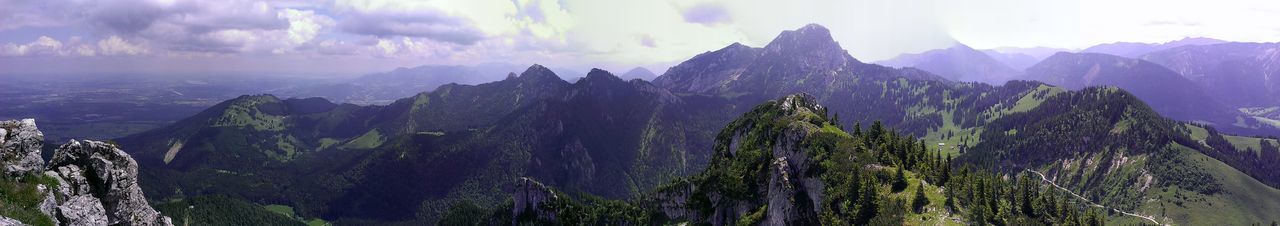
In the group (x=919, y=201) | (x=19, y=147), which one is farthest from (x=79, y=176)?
(x=919, y=201)

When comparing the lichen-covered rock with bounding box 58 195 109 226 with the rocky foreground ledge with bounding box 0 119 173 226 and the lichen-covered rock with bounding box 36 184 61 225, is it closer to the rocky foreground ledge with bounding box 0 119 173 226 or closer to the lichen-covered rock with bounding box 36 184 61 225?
the rocky foreground ledge with bounding box 0 119 173 226

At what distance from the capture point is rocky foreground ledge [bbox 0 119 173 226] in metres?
37.3

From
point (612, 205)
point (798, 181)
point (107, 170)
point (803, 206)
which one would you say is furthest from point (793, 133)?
point (107, 170)

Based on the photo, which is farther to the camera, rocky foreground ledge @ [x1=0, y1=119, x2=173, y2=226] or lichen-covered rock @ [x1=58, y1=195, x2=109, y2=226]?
rocky foreground ledge @ [x1=0, y1=119, x2=173, y2=226]

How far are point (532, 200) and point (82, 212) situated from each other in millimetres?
149870

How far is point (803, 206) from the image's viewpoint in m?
95.8

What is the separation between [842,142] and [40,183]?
10466cm

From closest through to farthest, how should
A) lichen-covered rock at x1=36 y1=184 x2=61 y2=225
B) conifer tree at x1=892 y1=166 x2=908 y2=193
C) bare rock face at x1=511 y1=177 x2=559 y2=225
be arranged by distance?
lichen-covered rock at x1=36 y1=184 x2=61 y2=225 < conifer tree at x1=892 y1=166 x2=908 y2=193 < bare rock face at x1=511 y1=177 x2=559 y2=225

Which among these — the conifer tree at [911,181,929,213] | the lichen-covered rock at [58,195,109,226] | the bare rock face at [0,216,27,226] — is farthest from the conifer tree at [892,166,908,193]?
the bare rock face at [0,216,27,226]

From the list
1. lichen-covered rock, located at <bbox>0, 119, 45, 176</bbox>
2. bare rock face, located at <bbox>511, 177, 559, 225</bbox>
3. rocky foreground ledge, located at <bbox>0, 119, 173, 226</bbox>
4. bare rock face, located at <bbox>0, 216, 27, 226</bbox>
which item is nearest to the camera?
bare rock face, located at <bbox>0, 216, 27, 226</bbox>

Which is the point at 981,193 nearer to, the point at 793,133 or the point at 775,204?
the point at 775,204

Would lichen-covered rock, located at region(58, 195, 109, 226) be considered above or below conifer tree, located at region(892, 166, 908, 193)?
above

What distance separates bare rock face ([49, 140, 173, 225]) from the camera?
42031mm

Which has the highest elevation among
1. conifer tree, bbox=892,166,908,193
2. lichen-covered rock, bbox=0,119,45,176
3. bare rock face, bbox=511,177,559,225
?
lichen-covered rock, bbox=0,119,45,176
